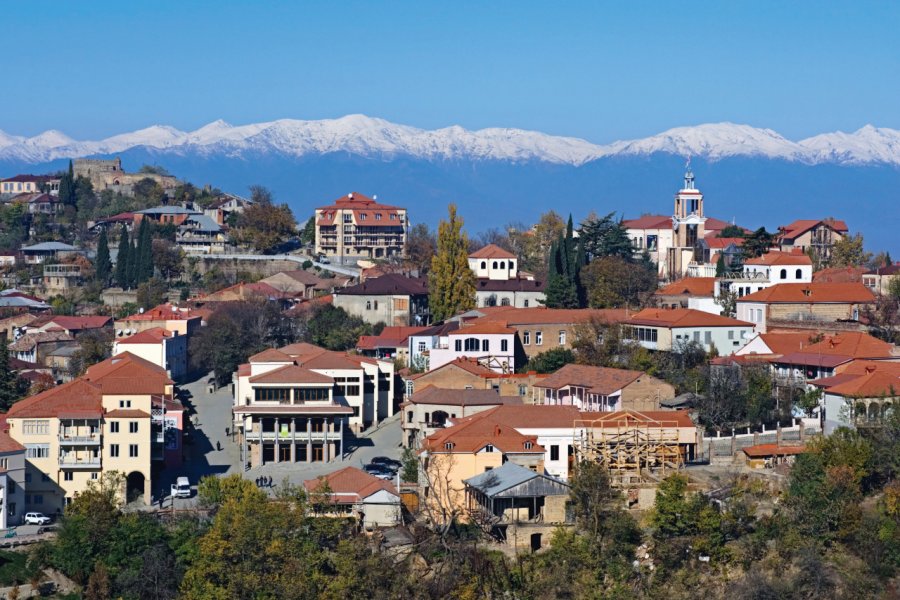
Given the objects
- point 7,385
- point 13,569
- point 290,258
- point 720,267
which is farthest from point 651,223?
point 13,569

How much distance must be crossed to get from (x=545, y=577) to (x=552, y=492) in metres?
2.44

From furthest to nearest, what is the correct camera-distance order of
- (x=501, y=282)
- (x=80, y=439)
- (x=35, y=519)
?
(x=501, y=282) < (x=80, y=439) < (x=35, y=519)

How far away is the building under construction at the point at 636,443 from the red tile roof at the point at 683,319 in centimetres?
945

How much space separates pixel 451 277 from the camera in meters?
60.7

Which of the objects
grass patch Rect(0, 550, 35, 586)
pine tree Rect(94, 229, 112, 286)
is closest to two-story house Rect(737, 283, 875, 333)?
grass patch Rect(0, 550, 35, 586)

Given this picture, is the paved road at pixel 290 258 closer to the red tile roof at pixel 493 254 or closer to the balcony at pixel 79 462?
the red tile roof at pixel 493 254

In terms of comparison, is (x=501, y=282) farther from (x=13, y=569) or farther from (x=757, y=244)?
(x=13, y=569)

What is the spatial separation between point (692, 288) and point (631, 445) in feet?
63.8

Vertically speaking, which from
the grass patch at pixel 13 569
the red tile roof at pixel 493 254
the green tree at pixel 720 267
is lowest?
the grass patch at pixel 13 569

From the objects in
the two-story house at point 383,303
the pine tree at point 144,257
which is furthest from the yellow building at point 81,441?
the pine tree at point 144,257

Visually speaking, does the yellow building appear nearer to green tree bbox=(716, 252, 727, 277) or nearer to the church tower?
green tree bbox=(716, 252, 727, 277)

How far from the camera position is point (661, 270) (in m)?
73.5

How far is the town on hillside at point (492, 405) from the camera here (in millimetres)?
37250

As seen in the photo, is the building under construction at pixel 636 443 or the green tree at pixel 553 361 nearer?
the building under construction at pixel 636 443
